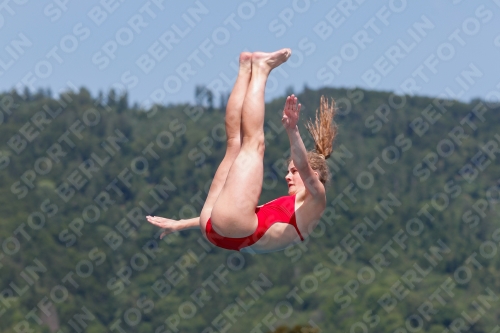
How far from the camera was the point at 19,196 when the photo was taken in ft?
227

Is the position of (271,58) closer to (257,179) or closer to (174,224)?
(257,179)

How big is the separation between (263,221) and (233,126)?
79cm

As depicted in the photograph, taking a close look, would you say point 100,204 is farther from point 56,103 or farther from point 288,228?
point 288,228

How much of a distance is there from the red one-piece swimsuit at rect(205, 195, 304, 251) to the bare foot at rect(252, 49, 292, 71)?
3.40 feet

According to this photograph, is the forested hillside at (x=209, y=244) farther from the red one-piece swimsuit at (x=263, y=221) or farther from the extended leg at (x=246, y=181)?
the extended leg at (x=246, y=181)

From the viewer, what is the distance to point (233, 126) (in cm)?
820

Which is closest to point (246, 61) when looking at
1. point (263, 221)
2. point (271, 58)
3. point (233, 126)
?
point (271, 58)

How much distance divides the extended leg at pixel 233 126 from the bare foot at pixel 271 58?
8 centimetres

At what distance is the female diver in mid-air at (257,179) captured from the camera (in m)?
7.67

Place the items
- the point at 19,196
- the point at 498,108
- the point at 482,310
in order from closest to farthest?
1. the point at 482,310
2. the point at 19,196
3. the point at 498,108

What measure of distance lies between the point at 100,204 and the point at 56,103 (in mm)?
18062

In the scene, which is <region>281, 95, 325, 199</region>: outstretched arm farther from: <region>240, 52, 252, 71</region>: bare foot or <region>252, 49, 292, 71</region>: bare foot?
<region>240, 52, 252, 71</region>: bare foot

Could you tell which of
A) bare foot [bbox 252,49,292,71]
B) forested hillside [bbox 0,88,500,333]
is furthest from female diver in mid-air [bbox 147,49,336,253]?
forested hillside [bbox 0,88,500,333]

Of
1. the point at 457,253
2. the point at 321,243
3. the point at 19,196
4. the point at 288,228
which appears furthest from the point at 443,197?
the point at 288,228
